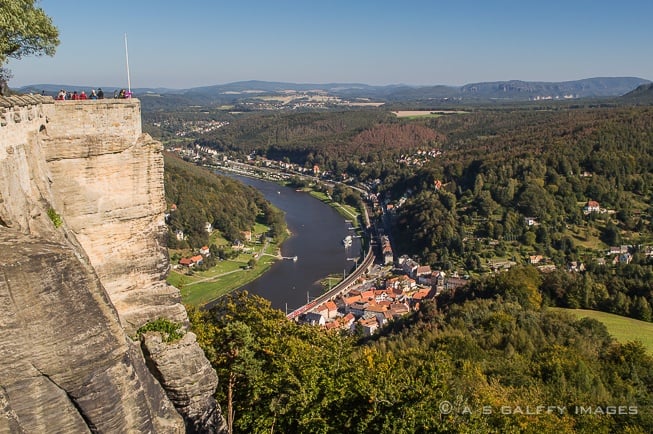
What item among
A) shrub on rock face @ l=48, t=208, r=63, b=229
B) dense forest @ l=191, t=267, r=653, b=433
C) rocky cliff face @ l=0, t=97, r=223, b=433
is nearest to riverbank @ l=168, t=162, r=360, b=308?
dense forest @ l=191, t=267, r=653, b=433

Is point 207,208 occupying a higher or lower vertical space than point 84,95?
lower

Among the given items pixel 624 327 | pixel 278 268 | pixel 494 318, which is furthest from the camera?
pixel 278 268

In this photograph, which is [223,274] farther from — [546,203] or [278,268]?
[546,203]

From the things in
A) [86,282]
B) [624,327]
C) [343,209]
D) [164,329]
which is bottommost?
[343,209]

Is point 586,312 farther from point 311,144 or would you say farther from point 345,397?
point 311,144

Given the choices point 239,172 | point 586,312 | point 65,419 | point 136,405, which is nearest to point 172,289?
point 136,405

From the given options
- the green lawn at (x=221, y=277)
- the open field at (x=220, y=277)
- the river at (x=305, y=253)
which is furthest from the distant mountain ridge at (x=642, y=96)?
the open field at (x=220, y=277)

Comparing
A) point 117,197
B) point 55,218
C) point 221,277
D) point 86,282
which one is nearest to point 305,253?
point 221,277
